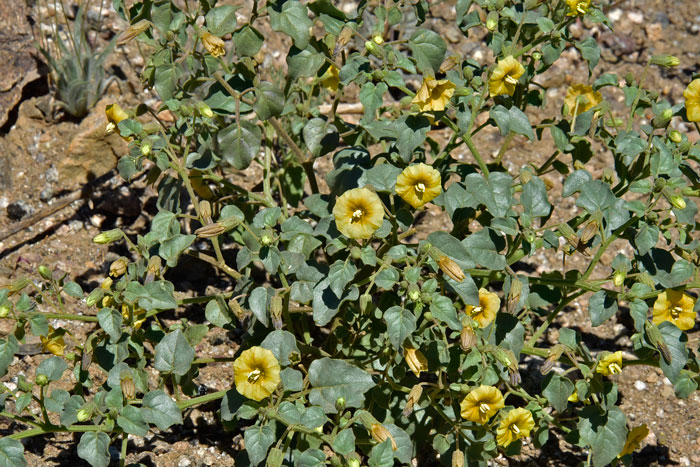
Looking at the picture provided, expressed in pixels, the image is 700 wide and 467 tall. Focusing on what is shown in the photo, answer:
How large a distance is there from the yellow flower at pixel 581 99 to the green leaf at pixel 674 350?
100 centimetres

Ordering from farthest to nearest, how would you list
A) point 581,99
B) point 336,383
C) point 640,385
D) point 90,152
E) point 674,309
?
point 90,152
point 640,385
point 581,99
point 674,309
point 336,383

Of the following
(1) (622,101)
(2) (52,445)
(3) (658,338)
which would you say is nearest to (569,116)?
(3) (658,338)

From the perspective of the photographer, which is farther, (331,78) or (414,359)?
(331,78)

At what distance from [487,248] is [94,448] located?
55.7 inches

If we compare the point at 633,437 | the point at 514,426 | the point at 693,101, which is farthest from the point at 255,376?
the point at 693,101

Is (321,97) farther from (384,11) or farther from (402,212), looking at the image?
(402,212)

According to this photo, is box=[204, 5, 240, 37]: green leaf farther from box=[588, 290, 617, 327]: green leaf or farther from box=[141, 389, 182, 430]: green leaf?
box=[588, 290, 617, 327]: green leaf

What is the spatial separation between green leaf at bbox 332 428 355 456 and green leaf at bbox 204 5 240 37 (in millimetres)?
1365

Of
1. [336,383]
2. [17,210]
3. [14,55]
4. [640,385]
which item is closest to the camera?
[336,383]

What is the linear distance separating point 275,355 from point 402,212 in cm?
65

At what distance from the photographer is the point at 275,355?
2.55 m

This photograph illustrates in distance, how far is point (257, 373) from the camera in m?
2.44

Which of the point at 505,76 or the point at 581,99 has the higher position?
the point at 505,76

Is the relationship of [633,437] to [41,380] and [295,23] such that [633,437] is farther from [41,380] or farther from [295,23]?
[41,380]
